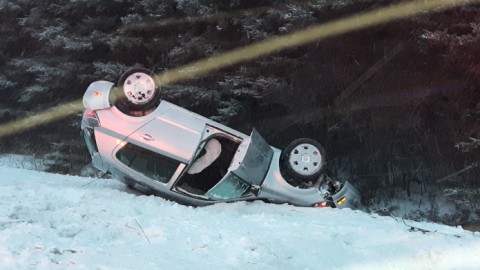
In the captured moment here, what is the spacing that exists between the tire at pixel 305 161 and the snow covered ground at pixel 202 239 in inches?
61.6

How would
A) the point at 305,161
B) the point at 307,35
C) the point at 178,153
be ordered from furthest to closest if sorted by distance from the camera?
1. the point at 307,35
2. the point at 305,161
3. the point at 178,153

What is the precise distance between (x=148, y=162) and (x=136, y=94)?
1.00 m

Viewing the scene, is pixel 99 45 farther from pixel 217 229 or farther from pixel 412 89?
pixel 217 229

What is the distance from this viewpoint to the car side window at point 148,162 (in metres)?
7.66

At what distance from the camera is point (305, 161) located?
26.4 ft

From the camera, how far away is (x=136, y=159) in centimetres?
771

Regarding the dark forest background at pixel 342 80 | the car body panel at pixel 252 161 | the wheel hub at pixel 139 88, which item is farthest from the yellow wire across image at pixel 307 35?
the car body panel at pixel 252 161

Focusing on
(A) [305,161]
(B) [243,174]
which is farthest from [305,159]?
(B) [243,174]

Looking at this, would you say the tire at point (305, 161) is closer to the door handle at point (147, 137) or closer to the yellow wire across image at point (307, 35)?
the door handle at point (147, 137)

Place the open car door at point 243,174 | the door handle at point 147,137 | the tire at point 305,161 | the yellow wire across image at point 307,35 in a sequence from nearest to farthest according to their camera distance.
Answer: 1. the door handle at point 147,137
2. the open car door at point 243,174
3. the tire at point 305,161
4. the yellow wire across image at point 307,35

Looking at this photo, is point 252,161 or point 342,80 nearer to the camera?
point 252,161

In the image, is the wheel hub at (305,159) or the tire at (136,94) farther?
the wheel hub at (305,159)

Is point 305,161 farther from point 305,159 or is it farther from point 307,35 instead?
point 307,35

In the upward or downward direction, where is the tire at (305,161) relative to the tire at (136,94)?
downward
